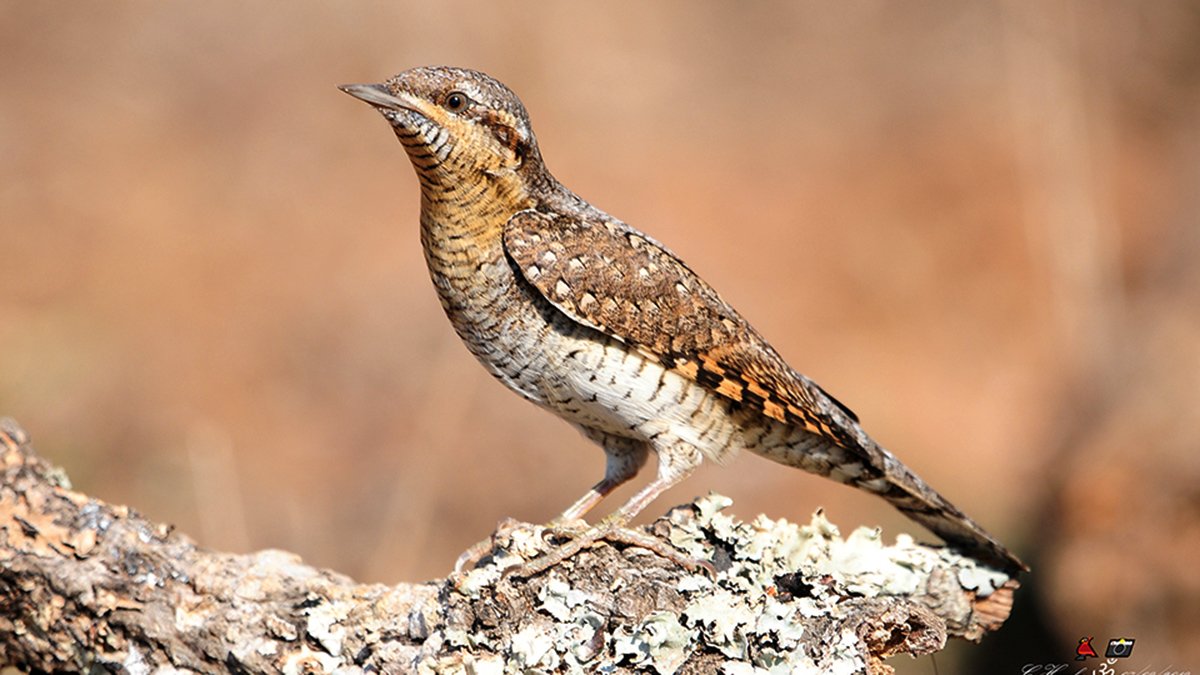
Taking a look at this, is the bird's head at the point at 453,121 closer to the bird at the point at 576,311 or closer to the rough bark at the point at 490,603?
the bird at the point at 576,311

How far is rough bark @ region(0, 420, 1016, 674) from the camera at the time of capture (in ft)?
8.64

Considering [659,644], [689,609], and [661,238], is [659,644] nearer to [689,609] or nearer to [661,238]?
[689,609]

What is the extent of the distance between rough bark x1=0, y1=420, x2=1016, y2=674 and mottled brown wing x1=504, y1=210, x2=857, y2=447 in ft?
1.26

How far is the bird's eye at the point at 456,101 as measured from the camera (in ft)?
10.4

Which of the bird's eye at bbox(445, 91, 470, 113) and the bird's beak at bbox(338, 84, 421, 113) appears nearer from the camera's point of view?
the bird's beak at bbox(338, 84, 421, 113)

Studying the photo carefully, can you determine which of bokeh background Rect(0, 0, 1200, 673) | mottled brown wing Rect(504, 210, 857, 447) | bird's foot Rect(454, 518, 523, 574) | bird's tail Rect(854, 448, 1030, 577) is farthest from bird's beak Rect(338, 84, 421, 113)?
bokeh background Rect(0, 0, 1200, 673)

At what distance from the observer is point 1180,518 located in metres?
4.86

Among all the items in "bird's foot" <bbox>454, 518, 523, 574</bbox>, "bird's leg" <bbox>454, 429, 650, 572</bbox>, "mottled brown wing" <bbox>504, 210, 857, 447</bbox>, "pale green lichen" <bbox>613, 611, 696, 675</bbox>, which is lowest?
"pale green lichen" <bbox>613, 611, 696, 675</bbox>

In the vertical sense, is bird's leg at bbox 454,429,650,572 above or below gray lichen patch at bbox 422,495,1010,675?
above

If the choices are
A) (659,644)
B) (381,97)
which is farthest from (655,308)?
(659,644)

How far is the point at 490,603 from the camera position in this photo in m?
2.77

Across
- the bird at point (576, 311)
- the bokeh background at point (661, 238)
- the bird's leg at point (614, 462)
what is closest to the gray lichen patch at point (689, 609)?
the bird at point (576, 311)

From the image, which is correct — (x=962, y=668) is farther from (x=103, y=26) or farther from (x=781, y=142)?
(x=103, y=26)

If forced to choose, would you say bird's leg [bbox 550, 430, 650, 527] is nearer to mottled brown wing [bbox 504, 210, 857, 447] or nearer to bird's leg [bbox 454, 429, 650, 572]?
bird's leg [bbox 454, 429, 650, 572]
